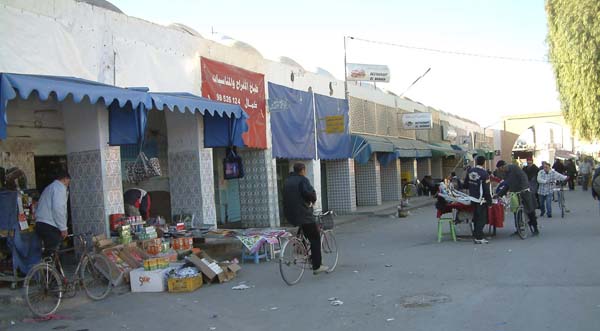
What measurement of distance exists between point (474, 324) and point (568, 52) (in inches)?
841

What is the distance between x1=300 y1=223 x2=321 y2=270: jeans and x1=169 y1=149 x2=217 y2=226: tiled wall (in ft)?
12.1

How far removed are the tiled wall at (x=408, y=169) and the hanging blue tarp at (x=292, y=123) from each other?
12.6 m

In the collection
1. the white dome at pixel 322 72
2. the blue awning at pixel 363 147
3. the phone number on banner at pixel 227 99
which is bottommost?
the blue awning at pixel 363 147

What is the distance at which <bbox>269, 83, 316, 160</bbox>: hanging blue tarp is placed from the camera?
52.4 ft

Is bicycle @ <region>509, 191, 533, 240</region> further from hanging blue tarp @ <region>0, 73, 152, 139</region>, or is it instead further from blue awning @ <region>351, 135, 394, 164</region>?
blue awning @ <region>351, 135, 394, 164</region>

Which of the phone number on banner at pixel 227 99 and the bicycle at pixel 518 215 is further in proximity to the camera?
the phone number on banner at pixel 227 99

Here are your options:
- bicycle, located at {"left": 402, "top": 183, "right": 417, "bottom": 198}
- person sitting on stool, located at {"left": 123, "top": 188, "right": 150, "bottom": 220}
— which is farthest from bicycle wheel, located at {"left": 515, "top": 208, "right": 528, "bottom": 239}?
bicycle, located at {"left": 402, "top": 183, "right": 417, "bottom": 198}

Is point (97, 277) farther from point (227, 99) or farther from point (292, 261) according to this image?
point (227, 99)

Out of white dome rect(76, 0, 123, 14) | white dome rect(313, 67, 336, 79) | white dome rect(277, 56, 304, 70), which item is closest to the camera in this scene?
white dome rect(76, 0, 123, 14)

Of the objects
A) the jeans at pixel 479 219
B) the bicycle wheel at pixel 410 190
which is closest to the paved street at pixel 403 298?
the jeans at pixel 479 219

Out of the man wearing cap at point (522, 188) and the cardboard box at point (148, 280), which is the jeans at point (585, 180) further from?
the cardboard box at point (148, 280)

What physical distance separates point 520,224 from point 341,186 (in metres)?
10.2

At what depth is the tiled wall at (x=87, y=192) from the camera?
9.38 meters

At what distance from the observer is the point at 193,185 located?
38.6ft
